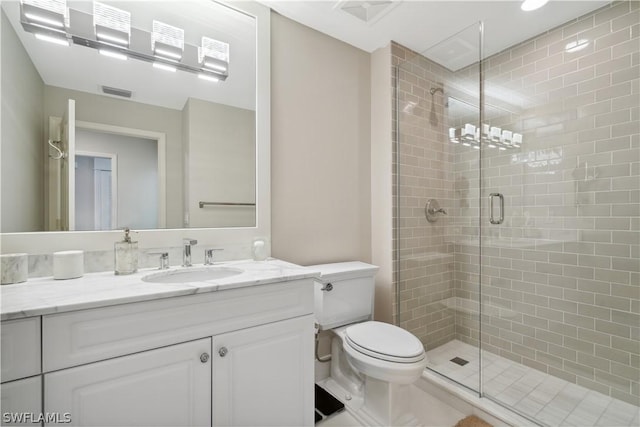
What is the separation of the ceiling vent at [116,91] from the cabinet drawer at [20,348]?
105 centimetres

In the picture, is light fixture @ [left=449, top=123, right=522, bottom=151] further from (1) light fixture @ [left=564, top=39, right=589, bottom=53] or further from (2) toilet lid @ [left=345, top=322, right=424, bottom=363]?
(2) toilet lid @ [left=345, top=322, right=424, bottom=363]

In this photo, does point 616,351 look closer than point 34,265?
No


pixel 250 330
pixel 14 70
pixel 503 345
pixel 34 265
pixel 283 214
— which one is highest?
pixel 14 70

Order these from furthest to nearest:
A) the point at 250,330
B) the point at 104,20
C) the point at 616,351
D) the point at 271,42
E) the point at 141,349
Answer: the point at 271,42
the point at 616,351
the point at 104,20
the point at 250,330
the point at 141,349

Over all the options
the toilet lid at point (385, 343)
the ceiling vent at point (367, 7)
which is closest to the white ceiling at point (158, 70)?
the ceiling vent at point (367, 7)

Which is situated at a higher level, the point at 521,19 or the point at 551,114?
the point at 521,19

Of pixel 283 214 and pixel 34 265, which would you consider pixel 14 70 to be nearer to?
pixel 34 265

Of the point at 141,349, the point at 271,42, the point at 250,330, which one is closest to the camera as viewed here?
the point at 141,349

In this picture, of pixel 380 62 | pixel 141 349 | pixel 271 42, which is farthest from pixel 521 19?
pixel 141 349

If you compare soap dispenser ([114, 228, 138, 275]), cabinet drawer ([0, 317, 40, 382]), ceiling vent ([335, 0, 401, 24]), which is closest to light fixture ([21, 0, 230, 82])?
ceiling vent ([335, 0, 401, 24])

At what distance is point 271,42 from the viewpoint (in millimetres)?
1853

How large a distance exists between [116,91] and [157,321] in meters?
1.11

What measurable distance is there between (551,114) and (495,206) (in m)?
0.68

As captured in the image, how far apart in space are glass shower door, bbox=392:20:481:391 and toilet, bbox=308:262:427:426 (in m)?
0.50
